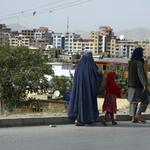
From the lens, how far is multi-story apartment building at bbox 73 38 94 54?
153250 mm

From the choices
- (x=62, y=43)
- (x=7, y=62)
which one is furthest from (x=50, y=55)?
(x=7, y=62)

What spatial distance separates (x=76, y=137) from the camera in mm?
4348

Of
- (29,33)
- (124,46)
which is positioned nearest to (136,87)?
(124,46)

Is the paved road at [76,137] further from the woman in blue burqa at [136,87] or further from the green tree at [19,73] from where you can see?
the green tree at [19,73]

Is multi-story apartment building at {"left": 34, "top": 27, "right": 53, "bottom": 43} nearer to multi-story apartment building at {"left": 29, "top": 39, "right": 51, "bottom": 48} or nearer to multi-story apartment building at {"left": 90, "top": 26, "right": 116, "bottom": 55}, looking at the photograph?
multi-story apartment building at {"left": 29, "top": 39, "right": 51, "bottom": 48}

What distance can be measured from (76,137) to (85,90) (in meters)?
1.04

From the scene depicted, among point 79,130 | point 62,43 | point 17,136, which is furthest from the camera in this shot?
point 62,43

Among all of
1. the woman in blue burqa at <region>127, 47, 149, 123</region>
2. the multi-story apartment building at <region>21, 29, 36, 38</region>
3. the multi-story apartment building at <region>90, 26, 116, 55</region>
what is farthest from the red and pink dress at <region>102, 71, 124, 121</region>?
the multi-story apartment building at <region>21, 29, 36, 38</region>

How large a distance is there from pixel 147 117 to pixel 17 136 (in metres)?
2.90

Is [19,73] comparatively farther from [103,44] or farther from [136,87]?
[103,44]

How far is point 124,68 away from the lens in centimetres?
4628

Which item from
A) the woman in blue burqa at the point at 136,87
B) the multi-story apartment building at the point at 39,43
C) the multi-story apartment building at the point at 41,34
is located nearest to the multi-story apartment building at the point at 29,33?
the multi-story apartment building at the point at 41,34

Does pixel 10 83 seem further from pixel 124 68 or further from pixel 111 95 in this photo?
pixel 124 68

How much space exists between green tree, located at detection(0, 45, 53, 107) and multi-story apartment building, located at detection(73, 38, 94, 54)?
13191cm
